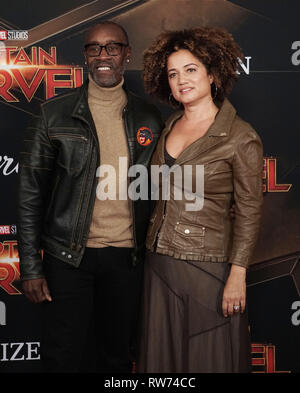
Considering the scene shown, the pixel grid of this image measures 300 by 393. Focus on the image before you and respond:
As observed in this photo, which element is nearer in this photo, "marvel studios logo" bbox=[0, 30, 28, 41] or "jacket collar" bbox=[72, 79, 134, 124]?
"jacket collar" bbox=[72, 79, 134, 124]

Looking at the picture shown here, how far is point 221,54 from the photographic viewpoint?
7.30 feet

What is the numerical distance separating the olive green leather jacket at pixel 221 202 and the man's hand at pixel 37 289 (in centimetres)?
56

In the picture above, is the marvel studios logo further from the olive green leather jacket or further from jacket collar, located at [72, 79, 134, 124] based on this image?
the olive green leather jacket

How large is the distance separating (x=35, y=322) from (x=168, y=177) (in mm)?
1314

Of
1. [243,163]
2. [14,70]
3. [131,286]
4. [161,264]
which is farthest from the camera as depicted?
[14,70]

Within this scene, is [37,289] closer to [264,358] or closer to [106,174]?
[106,174]

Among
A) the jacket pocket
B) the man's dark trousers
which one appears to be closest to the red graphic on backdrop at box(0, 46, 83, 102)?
the man's dark trousers

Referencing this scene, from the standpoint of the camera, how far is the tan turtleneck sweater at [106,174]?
2355 millimetres

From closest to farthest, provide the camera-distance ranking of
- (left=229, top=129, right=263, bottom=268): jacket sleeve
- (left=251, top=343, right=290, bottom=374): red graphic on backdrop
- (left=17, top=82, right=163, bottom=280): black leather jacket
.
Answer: (left=229, top=129, right=263, bottom=268): jacket sleeve → (left=17, top=82, right=163, bottom=280): black leather jacket → (left=251, top=343, right=290, bottom=374): red graphic on backdrop

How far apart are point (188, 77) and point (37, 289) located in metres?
1.16

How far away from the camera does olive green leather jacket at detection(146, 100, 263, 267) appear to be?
2127mm

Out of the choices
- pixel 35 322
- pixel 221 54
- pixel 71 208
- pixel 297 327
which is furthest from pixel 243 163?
pixel 35 322

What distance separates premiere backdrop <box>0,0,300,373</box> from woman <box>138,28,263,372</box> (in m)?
0.65

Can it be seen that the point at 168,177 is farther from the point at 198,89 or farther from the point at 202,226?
the point at 198,89
